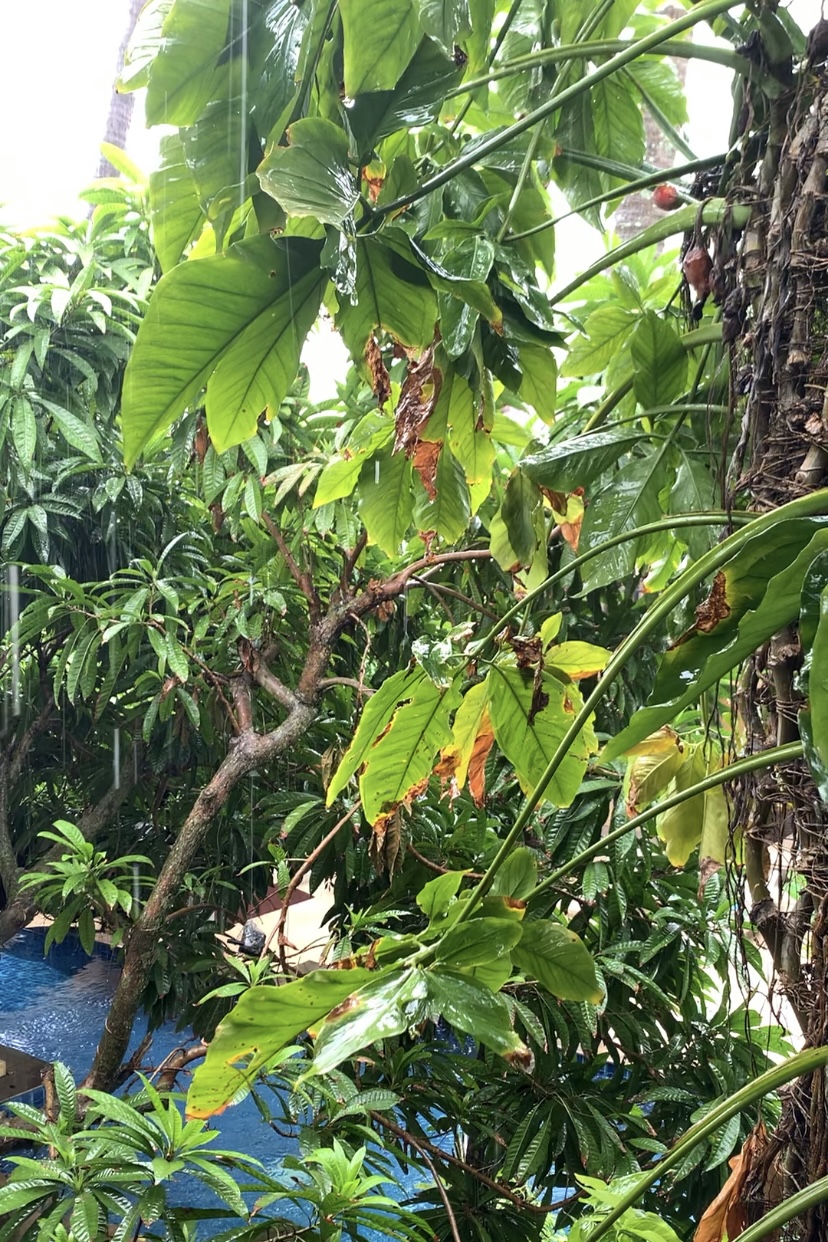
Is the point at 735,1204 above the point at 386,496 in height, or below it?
below

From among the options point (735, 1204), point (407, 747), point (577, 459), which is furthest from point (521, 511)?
point (735, 1204)

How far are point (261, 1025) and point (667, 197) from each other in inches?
20.0

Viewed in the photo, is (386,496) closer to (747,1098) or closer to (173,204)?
(173,204)

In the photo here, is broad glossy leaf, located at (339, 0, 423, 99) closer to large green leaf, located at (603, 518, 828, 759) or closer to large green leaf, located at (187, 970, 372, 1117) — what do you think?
large green leaf, located at (603, 518, 828, 759)

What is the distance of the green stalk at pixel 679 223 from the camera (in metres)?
0.43

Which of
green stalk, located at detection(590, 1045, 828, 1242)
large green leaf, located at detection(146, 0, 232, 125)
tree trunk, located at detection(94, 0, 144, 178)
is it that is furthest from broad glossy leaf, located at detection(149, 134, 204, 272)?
tree trunk, located at detection(94, 0, 144, 178)

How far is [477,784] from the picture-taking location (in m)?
0.57

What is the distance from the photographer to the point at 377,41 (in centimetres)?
37

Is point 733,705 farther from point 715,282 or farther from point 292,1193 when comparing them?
point 292,1193

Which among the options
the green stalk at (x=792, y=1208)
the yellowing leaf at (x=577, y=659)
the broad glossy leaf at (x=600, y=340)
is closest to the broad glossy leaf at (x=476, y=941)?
the green stalk at (x=792, y=1208)

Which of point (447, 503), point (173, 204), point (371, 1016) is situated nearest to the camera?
point (371, 1016)

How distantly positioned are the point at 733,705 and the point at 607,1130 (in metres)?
0.78

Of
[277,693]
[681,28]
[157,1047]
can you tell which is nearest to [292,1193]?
[277,693]

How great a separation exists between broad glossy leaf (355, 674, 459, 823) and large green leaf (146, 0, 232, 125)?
310mm
